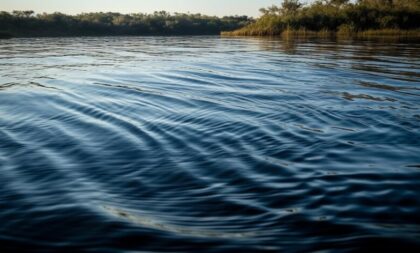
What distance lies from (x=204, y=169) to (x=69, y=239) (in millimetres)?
1920

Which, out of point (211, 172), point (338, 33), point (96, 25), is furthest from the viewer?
point (96, 25)

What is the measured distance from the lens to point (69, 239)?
3.11 meters

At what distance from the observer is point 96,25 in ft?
267

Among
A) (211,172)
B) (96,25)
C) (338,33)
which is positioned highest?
(96,25)

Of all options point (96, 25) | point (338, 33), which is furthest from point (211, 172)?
point (96, 25)

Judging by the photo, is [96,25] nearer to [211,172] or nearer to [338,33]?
[338,33]

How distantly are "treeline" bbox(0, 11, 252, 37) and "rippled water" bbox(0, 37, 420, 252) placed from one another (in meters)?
60.0

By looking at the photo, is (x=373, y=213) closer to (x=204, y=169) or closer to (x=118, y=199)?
(x=204, y=169)

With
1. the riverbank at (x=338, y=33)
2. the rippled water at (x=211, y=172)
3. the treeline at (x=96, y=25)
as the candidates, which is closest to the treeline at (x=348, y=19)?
the riverbank at (x=338, y=33)

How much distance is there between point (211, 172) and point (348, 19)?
54.7m

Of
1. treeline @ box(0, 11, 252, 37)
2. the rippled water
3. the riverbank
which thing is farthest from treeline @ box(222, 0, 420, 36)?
the rippled water

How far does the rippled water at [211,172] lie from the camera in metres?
3.12

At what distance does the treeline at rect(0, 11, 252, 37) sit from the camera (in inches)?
2670

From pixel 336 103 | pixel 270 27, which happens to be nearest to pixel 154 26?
pixel 270 27
